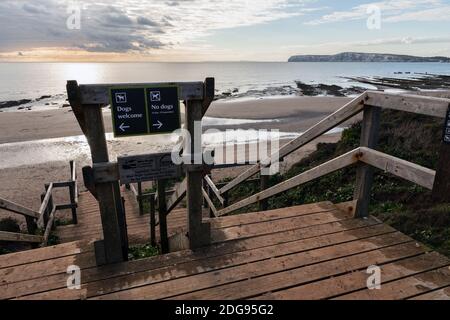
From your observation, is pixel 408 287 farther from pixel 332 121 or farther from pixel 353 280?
pixel 332 121

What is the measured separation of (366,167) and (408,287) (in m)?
1.39

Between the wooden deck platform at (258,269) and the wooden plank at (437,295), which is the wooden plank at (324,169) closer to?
the wooden deck platform at (258,269)

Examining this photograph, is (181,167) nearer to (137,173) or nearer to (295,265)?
(137,173)

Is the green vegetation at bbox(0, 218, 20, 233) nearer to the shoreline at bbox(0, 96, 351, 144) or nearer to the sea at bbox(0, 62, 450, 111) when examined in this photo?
the sea at bbox(0, 62, 450, 111)

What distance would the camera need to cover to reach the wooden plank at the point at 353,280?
108 inches

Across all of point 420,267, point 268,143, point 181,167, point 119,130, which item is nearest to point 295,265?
point 420,267

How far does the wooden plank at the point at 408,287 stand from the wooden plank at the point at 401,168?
0.83m

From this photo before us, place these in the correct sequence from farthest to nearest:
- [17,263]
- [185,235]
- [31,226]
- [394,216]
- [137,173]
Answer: [31,226], [394,216], [185,235], [17,263], [137,173]

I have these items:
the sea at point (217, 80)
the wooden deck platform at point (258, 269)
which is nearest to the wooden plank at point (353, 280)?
the wooden deck platform at point (258, 269)

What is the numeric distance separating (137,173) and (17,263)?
153 centimetres

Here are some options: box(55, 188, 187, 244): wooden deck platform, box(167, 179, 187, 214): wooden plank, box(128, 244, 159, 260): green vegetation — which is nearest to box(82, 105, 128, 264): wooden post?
box(167, 179, 187, 214): wooden plank

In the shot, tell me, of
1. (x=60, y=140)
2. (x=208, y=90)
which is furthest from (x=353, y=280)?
(x=60, y=140)

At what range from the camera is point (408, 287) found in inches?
111
